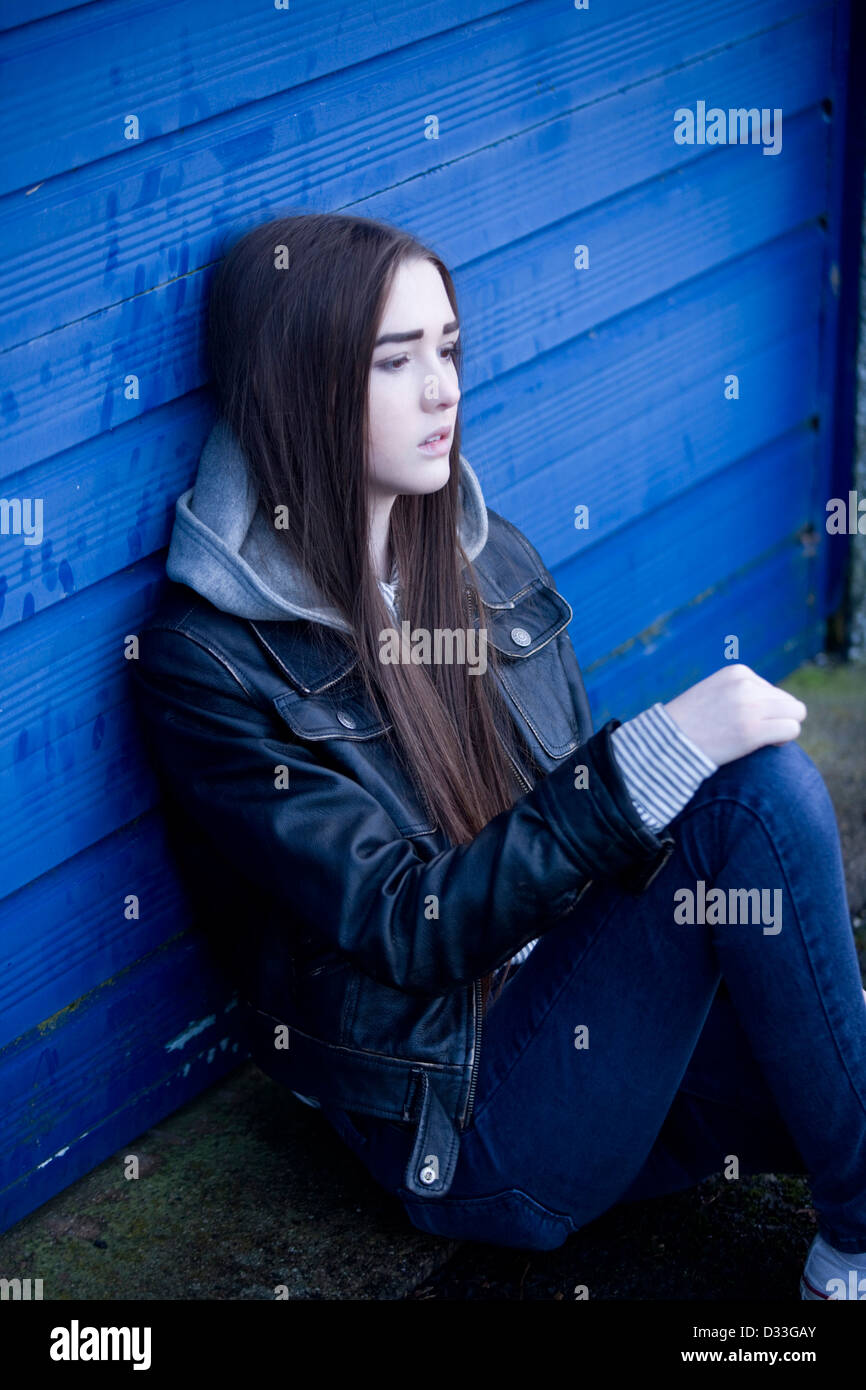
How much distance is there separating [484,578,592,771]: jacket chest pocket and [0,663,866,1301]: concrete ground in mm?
708

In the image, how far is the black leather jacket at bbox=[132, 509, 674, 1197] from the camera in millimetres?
1729

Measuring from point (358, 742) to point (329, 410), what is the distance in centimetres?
43

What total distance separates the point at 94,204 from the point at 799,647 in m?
2.51

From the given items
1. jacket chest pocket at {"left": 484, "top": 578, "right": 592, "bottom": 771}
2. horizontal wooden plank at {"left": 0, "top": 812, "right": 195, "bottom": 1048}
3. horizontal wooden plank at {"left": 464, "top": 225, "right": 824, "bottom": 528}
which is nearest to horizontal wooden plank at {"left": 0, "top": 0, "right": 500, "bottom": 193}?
horizontal wooden plank at {"left": 464, "top": 225, "right": 824, "bottom": 528}

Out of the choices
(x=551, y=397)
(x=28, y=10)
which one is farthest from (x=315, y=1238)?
(x=28, y=10)

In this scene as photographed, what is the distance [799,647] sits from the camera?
3.88 meters

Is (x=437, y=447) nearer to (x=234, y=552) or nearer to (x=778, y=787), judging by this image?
(x=234, y=552)

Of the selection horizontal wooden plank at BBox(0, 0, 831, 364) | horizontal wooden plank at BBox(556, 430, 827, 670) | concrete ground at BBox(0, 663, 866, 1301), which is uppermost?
horizontal wooden plank at BBox(0, 0, 831, 364)

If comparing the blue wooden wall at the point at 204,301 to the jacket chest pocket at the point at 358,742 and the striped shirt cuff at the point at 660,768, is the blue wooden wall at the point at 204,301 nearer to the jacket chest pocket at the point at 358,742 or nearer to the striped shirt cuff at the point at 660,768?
the jacket chest pocket at the point at 358,742

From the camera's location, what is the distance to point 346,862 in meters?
1.75

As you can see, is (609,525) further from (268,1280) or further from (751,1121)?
(268,1280)

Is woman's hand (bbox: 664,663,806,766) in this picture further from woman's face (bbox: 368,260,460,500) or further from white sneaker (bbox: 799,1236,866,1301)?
white sneaker (bbox: 799,1236,866,1301)

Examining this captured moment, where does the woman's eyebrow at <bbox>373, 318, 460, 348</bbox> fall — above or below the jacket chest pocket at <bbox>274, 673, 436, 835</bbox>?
above

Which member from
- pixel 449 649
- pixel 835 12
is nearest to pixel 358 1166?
pixel 449 649
